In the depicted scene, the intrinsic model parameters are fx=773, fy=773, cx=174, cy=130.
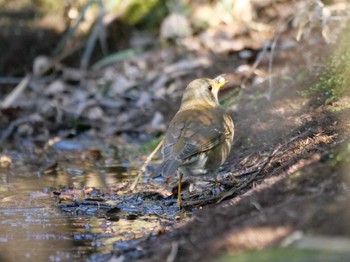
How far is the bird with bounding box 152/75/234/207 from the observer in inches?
226

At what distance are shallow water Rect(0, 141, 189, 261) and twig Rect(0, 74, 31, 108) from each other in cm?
306

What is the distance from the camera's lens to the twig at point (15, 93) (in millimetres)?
11039

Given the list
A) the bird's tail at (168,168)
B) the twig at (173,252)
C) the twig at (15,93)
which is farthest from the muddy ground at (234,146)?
the bird's tail at (168,168)

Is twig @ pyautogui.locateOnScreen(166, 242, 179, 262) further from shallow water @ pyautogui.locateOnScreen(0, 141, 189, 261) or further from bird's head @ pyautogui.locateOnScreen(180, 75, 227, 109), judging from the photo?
bird's head @ pyautogui.locateOnScreen(180, 75, 227, 109)

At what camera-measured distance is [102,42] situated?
1222 cm

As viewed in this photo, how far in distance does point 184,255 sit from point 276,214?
20.3 inches

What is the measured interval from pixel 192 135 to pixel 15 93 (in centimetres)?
592

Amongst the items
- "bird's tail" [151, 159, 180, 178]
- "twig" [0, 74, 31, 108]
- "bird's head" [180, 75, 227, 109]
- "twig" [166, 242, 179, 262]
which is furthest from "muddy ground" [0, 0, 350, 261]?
"bird's head" [180, 75, 227, 109]

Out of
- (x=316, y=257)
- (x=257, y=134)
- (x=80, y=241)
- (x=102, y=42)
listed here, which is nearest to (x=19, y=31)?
(x=102, y=42)

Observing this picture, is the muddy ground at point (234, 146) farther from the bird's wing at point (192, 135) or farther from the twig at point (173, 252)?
the bird's wing at point (192, 135)

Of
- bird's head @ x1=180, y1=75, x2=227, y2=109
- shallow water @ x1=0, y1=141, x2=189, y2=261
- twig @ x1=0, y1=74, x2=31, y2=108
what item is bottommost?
shallow water @ x1=0, y1=141, x2=189, y2=261

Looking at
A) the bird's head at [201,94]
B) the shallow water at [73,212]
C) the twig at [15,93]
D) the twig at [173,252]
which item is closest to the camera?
the twig at [173,252]

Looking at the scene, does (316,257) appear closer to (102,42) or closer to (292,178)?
(292,178)

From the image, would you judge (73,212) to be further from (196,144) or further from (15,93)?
(15,93)
